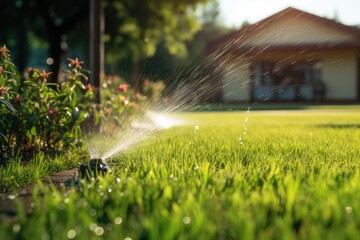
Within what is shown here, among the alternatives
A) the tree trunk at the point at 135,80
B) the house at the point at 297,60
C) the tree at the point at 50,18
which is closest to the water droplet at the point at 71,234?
the tree trunk at the point at 135,80

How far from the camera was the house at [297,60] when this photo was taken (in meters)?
21.7

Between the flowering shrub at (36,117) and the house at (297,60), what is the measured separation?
16605 mm

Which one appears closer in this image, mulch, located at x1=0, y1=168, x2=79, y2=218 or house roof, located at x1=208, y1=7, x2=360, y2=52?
mulch, located at x1=0, y1=168, x2=79, y2=218

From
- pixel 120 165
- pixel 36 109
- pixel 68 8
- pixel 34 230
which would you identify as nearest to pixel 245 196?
pixel 34 230

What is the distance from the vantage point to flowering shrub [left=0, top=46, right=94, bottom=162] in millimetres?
4613

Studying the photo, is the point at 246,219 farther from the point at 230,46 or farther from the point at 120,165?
the point at 230,46

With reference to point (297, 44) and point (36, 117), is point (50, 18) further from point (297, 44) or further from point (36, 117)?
point (36, 117)

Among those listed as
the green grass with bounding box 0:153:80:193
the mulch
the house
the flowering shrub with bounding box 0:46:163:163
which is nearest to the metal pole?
the flowering shrub with bounding box 0:46:163:163

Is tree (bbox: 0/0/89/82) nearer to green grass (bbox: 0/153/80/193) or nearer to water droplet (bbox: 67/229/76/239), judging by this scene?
green grass (bbox: 0/153/80/193)

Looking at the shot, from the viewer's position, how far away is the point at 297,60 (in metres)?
23.3

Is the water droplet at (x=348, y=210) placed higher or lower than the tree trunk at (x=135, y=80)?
lower

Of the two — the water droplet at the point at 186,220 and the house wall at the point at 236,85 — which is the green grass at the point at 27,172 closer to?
the water droplet at the point at 186,220

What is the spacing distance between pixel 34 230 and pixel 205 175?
1.21 meters

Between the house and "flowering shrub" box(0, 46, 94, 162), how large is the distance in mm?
16605
